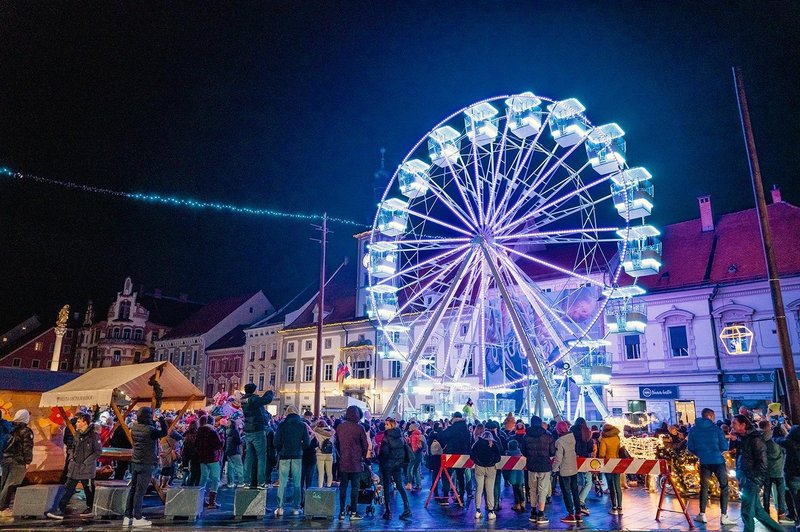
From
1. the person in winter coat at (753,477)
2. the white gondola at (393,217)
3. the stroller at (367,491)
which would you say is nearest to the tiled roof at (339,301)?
the white gondola at (393,217)

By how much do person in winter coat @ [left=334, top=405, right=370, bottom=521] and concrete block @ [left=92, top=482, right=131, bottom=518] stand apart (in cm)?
407

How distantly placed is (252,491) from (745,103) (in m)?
16.6

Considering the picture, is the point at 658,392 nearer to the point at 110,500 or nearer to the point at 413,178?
the point at 413,178

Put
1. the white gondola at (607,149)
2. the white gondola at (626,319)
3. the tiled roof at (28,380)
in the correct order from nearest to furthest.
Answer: the tiled roof at (28,380) < the white gondola at (626,319) < the white gondola at (607,149)

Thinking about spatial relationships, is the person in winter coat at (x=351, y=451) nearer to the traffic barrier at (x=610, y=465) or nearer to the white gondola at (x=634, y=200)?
the traffic barrier at (x=610, y=465)

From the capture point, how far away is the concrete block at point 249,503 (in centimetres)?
1116

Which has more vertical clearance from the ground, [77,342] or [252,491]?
[77,342]

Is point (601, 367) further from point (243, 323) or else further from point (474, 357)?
point (243, 323)

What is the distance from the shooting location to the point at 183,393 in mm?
15938

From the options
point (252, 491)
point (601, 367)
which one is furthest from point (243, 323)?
point (252, 491)

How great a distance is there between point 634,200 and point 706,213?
18326 millimetres

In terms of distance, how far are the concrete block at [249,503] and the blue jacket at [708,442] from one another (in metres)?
8.23

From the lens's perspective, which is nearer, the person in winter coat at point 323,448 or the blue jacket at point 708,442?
the blue jacket at point 708,442

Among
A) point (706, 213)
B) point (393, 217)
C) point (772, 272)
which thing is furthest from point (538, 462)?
point (706, 213)
